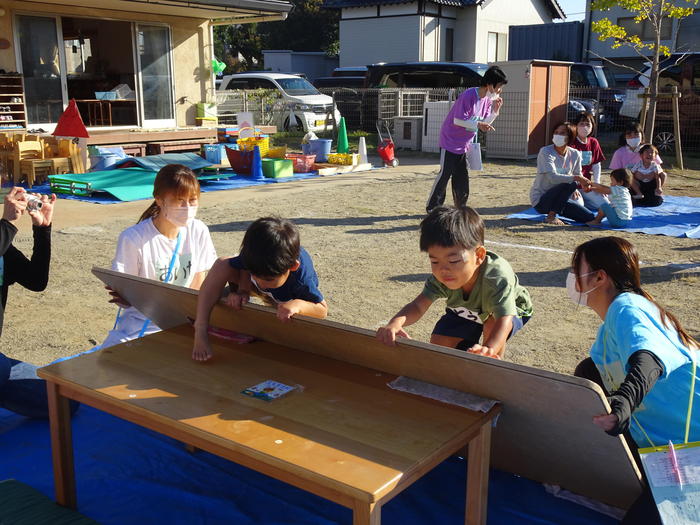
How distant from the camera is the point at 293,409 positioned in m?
2.24

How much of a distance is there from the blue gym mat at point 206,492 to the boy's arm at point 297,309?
727mm

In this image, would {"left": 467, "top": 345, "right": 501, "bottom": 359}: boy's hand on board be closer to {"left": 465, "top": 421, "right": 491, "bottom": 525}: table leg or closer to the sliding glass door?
{"left": 465, "top": 421, "right": 491, "bottom": 525}: table leg

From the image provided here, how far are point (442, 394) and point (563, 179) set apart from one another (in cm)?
638

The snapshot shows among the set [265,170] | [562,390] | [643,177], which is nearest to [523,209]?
[643,177]

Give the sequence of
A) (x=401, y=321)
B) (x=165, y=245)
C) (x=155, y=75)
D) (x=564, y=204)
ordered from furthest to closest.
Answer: (x=155, y=75) → (x=564, y=204) → (x=165, y=245) → (x=401, y=321)

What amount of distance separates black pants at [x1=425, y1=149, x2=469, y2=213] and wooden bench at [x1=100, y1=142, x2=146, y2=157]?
6872 mm

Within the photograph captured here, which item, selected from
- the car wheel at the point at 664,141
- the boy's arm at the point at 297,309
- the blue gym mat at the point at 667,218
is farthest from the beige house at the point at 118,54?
the boy's arm at the point at 297,309

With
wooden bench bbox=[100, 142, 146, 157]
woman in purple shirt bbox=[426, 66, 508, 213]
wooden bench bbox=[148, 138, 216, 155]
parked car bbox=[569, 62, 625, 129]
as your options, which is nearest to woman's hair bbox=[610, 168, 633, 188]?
woman in purple shirt bbox=[426, 66, 508, 213]

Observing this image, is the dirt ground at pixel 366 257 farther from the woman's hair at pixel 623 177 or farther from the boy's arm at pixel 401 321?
the boy's arm at pixel 401 321

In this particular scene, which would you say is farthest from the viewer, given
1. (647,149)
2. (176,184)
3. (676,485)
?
(647,149)

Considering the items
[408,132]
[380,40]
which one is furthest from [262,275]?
[380,40]

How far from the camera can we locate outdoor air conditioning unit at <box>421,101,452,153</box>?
51.3ft

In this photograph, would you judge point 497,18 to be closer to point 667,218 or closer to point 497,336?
point 667,218

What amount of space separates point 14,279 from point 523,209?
7.00 metres
